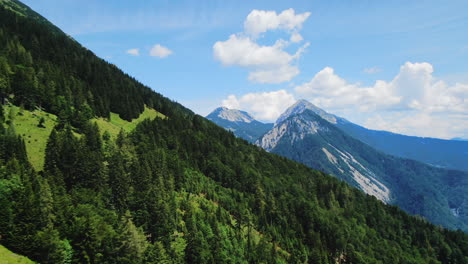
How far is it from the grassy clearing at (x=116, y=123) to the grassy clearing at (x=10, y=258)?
6990 cm

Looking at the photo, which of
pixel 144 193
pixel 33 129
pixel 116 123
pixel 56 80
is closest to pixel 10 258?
pixel 144 193

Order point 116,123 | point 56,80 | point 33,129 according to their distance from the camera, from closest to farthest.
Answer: point 33,129 < point 56,80 < point 116,123

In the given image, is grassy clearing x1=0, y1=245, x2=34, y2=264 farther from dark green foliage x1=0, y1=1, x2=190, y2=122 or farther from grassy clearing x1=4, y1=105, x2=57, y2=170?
dark green foliage x1=0, y1=1, x2=190, y2=122

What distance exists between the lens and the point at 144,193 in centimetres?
7225

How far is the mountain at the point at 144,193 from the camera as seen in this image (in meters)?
49.2

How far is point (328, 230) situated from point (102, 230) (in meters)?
102

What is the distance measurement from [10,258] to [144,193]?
3481cm

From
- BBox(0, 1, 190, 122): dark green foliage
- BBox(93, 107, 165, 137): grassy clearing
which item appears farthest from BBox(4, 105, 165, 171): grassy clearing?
BBox(93, 107, 165, 137): grassy clearing

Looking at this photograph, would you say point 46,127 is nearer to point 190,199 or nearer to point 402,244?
point 190,199

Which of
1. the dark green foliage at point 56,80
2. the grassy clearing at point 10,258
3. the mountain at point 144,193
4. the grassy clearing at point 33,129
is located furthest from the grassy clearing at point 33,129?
the grassy clearing at point 10,258

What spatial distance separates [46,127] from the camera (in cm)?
8588

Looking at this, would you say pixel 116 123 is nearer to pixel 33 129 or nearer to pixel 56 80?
pixel 56 80

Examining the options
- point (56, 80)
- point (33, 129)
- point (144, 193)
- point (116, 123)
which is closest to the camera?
point (144, 193)

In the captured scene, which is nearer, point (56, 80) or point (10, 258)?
point (10, 258)
